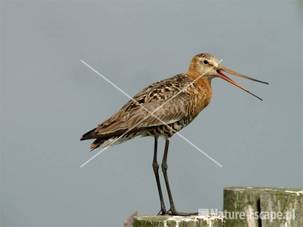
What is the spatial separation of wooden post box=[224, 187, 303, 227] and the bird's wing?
3.24 meters

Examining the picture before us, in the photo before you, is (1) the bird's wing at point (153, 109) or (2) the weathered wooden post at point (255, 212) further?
(1) the bird's wing at point (153, 109)

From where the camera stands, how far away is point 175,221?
23.0 ft

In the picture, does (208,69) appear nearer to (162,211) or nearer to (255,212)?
(162,211)

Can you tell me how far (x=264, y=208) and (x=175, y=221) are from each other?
0.90m

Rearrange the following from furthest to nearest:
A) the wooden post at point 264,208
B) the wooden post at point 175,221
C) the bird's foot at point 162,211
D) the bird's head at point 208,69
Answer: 1. the bird's head at point 208,69
2. the bird's foot at point 162,211
3. the wooden post at point 264,208
4. the wooden post at point 175,221

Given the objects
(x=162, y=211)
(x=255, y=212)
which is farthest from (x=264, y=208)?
(x=162, y=211)

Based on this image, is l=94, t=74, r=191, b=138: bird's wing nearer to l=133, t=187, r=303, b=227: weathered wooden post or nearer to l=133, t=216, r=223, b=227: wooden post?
l=133, t=187, r=303, b=227: weathered wooden post

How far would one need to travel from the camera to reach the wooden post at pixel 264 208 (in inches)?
288

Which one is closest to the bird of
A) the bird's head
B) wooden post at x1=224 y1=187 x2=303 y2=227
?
the bird's head

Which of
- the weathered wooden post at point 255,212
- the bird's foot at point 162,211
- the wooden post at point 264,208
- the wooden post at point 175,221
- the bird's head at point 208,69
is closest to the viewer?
the wooden post at point 175,221

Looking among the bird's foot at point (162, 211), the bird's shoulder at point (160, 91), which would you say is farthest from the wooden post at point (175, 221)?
the bird's shoulder at point (160, 91)

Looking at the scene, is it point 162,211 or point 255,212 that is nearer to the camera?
point 255,212

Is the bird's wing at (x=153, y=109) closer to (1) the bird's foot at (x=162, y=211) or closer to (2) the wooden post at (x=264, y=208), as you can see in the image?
(1) the bird's foot at (x=162, y=211)

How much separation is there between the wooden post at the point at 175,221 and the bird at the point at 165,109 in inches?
109
